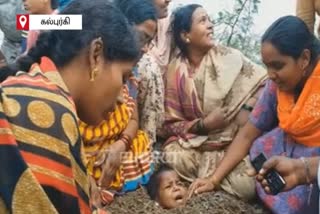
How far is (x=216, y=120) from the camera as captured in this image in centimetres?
396

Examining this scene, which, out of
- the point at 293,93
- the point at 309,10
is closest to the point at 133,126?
the point at 293,93

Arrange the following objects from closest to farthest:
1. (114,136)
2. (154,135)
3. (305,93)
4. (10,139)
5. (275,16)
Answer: (10,139), (305,93), (114,136), (154,135), (275,16)

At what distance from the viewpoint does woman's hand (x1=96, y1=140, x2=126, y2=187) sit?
3.43 m

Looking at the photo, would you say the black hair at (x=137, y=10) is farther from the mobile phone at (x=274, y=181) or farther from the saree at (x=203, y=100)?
the mobile phone at (x=274, y=181)

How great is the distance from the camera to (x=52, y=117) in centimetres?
160

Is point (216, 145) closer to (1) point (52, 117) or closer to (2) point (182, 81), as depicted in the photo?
(2) point (182, 81)

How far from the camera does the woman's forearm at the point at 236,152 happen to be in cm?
367

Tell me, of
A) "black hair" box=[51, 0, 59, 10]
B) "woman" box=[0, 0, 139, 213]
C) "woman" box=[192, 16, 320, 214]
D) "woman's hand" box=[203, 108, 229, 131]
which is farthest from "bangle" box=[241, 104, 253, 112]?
"woman" box=[0, 0, 139, 213]

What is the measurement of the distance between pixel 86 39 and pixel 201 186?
6.76ft

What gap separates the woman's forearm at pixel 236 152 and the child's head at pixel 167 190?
193 mm

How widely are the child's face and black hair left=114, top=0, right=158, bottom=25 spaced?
83 cm

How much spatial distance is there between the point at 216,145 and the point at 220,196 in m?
0.39

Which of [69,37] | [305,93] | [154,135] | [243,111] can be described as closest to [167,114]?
→ [154,135]

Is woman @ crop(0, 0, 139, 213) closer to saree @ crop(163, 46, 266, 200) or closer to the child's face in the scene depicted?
the child's face
